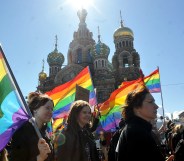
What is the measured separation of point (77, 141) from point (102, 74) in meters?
27.1

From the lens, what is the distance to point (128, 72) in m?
30.7

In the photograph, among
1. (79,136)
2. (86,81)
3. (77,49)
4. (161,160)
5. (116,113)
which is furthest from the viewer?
(77,49)

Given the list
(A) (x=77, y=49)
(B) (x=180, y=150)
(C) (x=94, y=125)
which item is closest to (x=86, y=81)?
(C) (x=94, y=125)

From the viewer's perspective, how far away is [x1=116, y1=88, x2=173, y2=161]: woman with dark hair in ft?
7.33

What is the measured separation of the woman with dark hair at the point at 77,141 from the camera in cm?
331

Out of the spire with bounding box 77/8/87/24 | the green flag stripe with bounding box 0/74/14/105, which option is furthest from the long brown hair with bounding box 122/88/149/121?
the spire with bounding box 77/8/87/24

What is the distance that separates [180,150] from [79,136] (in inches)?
62.7

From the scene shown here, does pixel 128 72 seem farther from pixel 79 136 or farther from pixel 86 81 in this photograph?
pixel 79 136

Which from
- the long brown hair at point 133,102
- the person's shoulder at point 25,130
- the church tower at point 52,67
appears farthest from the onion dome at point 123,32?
the person's shoulder at point 25,130

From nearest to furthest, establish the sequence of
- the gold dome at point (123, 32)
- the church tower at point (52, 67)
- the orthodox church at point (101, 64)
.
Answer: the orthodox church at point (101, 64) < the gold dome at point (123, 32) < the church tower at point (52, 67)

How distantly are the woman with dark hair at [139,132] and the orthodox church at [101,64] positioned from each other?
24.7m

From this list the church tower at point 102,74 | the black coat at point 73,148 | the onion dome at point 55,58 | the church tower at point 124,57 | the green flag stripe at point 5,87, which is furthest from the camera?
the onion dome at point 55,58

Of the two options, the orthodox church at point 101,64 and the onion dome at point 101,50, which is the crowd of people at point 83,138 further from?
the onion dome at point 101,50

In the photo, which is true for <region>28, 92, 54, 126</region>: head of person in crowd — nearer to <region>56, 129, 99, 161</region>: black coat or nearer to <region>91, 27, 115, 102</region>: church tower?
<region>56, 129, 99, 161</region>: black coat
